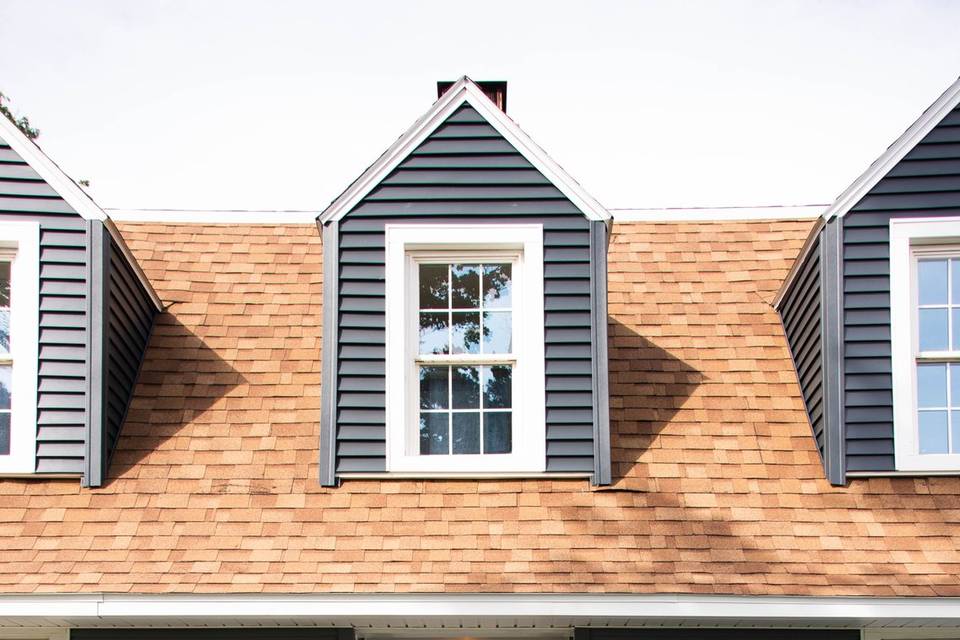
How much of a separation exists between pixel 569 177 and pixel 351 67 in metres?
3.98

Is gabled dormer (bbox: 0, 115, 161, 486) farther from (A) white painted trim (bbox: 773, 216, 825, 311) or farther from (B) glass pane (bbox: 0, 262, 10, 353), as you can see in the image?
(A) white painted trim (bbox: 773, 216, 825, 311)

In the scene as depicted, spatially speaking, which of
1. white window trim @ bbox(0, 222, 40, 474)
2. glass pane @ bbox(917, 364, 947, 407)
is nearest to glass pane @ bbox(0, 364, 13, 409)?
white window trim @ bbox(0, 222, 40, 474)

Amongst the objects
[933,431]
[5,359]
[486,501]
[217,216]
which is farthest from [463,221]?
[933,431]

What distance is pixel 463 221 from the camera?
794cm

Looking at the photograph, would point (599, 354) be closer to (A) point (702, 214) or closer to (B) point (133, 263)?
(A) point (702, 214)

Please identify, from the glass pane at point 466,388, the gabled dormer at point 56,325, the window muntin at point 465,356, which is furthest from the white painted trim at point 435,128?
the gabled dormer at point 56,325

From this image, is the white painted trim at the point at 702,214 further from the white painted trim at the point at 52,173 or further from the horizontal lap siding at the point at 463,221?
the white painted trim at the point at 52,173

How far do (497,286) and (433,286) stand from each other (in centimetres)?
44

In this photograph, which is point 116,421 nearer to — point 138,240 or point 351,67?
point 138,240

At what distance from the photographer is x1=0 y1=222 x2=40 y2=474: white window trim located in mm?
7555

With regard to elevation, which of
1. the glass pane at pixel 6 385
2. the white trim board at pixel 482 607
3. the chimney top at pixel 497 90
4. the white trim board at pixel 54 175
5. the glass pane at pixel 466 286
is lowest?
the white trim board at pixel 482 607

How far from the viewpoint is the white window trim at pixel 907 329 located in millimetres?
7488

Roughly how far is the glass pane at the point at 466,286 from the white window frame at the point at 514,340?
0.25 ft

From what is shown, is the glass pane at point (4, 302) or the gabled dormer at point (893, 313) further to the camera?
the glass pane at point (4, 302)
